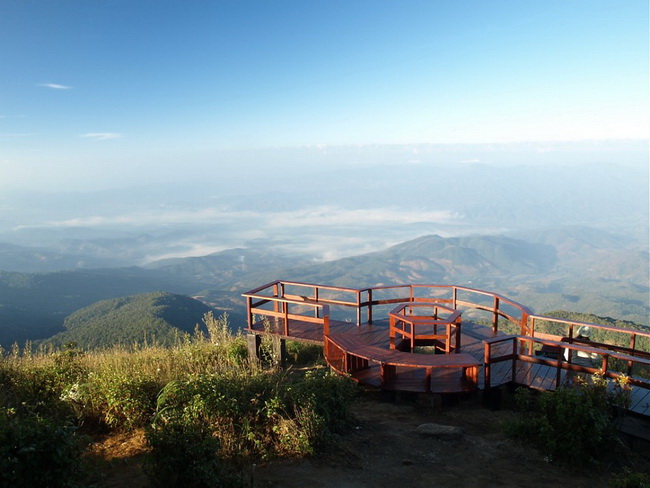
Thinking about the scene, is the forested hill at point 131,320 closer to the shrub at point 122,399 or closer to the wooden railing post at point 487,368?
the shrub at point 122,399

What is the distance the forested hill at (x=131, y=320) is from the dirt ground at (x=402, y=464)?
5315 centimetres

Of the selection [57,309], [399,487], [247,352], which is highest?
[399,487]

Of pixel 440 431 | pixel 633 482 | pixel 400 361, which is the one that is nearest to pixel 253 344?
pixel 400 361

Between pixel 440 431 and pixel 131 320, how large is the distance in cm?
7444

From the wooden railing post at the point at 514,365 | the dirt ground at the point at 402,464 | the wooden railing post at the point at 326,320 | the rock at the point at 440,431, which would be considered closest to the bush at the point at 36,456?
the dirt ground at the point at 402,464

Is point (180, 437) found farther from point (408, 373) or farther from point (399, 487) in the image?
point (408, 373)

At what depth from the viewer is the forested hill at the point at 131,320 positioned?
63.0m

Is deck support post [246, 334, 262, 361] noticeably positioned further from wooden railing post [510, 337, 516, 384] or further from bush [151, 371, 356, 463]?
wooden railing post [510, 337, 516, 384]

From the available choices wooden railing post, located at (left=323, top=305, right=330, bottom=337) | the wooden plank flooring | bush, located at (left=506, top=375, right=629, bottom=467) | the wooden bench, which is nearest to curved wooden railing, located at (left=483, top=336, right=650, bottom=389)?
the wooden plank flooring

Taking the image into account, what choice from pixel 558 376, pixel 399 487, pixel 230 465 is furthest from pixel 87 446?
pixel 558 376

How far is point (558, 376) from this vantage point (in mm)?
7473

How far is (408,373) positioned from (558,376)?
2578 mm

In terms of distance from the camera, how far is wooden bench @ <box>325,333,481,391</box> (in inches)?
303

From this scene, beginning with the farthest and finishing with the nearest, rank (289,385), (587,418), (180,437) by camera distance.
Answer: (289,385)
(587,418)
(180,437)
